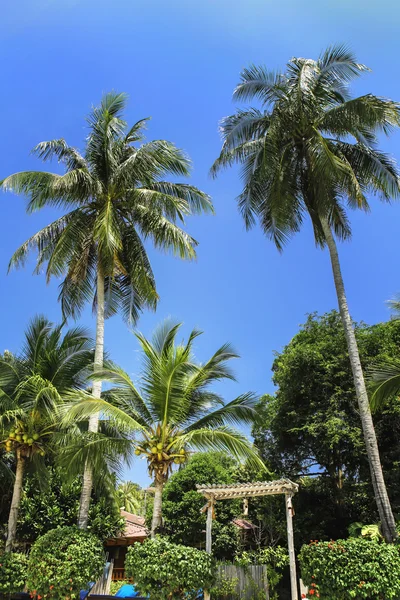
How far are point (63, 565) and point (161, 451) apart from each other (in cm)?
295

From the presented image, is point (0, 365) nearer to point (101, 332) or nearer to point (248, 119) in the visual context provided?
point (101, 332)

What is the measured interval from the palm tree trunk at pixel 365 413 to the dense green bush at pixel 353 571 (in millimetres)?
1183

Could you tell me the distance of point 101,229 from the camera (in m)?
13.2

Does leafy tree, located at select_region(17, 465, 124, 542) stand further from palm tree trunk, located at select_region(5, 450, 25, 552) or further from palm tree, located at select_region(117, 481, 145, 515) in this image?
palm tree, located at select_region(117, 481, 145, 515)

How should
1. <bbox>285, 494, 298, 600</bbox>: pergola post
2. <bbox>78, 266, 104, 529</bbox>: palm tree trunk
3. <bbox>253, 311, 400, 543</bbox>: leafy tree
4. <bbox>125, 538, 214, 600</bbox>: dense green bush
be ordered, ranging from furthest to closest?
1. <bbox>253, 311, 400, 543</bbox>: leafy tree
2. <bbox>78, 266, 104, 529</bbox>: palm tree trunk
3. <bbox>285, 494, 298, 600</bbox>: pergola post
4. <bbox>125, 538, 214, 600</bbox>: dense green bush

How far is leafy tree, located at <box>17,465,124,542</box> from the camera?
16781mm

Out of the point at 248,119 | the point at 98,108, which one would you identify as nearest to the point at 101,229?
the point at 98,108

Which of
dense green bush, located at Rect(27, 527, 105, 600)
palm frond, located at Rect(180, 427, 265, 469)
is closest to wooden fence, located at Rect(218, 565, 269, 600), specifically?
palm frond, located at Rect(180, 427, 265, 469)

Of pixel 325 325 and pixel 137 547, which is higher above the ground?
pixel 325 325

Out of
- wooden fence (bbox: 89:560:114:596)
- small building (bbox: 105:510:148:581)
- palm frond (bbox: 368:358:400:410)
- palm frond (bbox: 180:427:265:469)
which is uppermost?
palm frond (bbox: 368:358:400:410)

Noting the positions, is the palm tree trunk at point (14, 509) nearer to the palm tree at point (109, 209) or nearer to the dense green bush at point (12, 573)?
the dense green bush at point (12, 573)

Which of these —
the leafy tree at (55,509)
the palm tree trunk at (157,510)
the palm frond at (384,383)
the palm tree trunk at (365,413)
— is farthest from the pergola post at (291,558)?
the leafy tree at (55,509)

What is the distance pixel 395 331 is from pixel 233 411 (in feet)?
29.6

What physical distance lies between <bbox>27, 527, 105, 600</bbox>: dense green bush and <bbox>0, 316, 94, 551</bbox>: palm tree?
1992 mm
